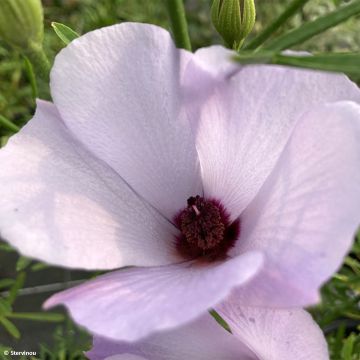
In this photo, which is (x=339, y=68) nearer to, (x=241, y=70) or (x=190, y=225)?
(x=241, y=70)

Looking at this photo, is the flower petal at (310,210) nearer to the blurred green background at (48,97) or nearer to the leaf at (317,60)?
the leaf at (317,60)

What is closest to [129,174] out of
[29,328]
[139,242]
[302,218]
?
[139,242]

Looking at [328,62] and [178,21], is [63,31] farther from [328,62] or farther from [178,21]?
[328,62]

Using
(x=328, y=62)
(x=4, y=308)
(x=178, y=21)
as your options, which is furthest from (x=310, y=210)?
(x=4, y=308)

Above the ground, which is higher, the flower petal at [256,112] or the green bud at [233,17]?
the green bud at [233,17]

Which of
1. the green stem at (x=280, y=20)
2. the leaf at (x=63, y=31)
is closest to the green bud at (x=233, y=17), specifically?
the green stem at (x=280, y=20)

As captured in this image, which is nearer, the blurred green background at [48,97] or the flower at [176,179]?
the flower at [176,179]
